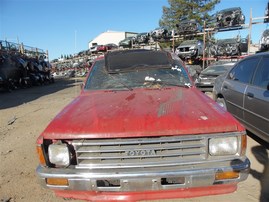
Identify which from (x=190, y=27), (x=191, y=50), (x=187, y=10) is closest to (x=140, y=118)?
(x=191, y=50)

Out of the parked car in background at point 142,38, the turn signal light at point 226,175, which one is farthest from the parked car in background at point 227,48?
the turn signal light at point 226,175

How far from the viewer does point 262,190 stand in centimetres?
Answer: 300

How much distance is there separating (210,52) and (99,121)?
1559 cm

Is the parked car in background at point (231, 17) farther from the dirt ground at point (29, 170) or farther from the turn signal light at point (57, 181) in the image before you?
the turn signal light at point (57, 181)

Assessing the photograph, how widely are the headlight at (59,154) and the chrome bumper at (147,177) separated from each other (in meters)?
0.08

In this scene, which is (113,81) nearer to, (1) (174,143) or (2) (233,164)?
(1) (174,143)

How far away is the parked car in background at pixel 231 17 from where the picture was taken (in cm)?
1560

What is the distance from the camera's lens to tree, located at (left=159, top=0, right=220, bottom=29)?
32188 millimetres

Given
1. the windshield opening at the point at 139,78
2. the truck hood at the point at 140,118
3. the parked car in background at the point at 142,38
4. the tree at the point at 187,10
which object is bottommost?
the truck hood at the point at 140,118

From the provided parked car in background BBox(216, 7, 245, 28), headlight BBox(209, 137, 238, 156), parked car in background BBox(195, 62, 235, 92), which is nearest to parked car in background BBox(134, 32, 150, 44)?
parked car in background BBox(216, 7, 245, 28)

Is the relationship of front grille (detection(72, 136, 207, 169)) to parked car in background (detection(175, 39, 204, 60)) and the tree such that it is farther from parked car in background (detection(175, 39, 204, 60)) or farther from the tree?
the tree

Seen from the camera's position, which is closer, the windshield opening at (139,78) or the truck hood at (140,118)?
the truck hood at (140,118)

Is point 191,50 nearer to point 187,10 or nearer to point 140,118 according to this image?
point 140,118

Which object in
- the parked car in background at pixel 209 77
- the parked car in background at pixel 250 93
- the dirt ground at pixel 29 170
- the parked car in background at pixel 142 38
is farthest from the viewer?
the parked car in background at pixel 142 38
